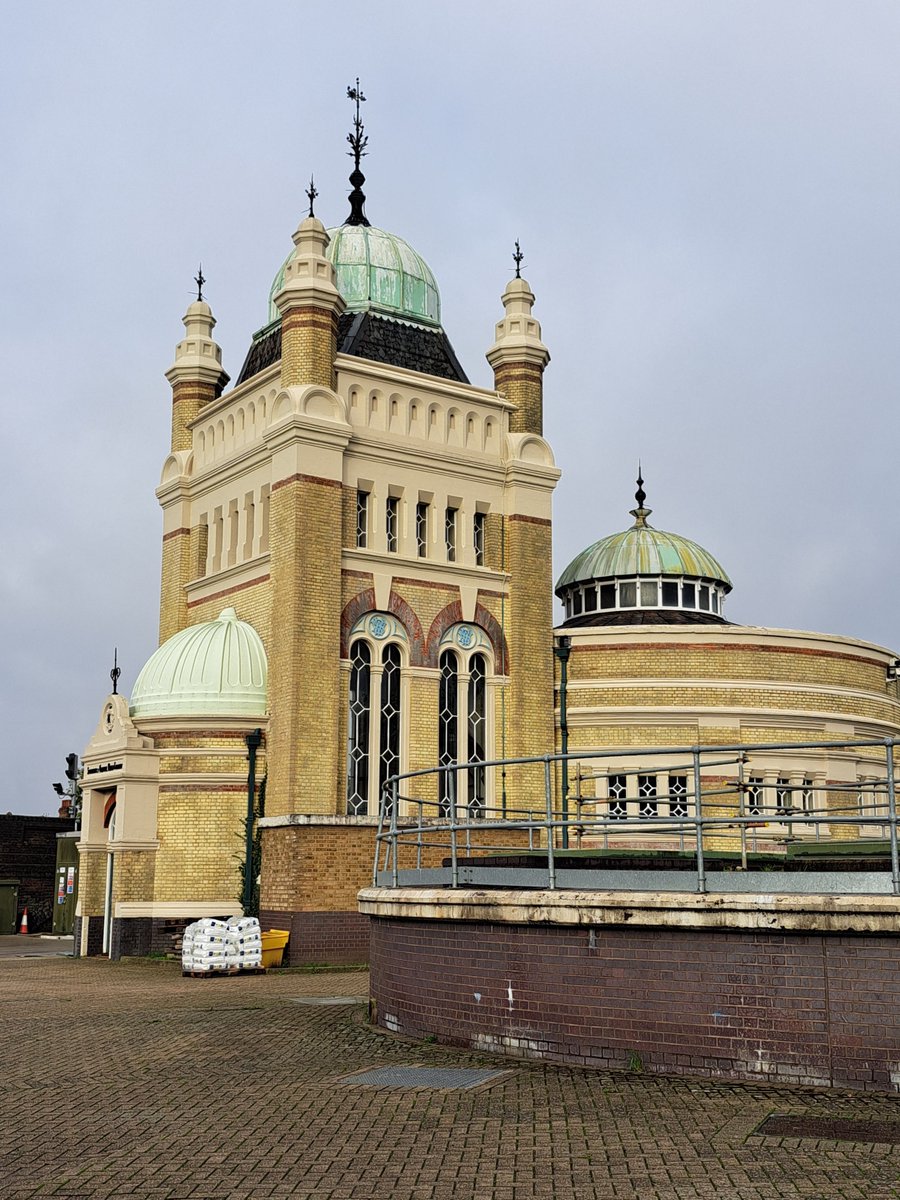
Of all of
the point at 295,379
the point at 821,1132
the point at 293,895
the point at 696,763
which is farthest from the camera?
the point at 295,379

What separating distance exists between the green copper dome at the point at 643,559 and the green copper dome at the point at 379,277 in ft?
27.1

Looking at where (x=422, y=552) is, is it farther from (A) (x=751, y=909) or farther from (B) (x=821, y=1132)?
(B) (x=821, y=1132)

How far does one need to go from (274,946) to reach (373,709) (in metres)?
5.25

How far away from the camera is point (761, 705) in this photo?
30375mm

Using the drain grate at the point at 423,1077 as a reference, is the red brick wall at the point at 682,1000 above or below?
above

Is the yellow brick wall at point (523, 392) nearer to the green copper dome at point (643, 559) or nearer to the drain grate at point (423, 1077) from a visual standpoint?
the green copper dome at point (643, 559)

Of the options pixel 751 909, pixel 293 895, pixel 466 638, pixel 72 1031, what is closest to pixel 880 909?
pixel 751 909

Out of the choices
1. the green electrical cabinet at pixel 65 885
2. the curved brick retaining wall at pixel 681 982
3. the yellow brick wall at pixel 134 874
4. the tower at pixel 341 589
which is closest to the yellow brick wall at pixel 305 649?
the tower at pixel 341 589

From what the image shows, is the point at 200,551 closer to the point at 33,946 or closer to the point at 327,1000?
the point at 33,946

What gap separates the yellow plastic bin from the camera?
25.1 meters

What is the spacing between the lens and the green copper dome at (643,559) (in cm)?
3634

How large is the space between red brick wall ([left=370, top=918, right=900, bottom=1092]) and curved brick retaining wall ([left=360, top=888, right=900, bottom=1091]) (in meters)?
0.01

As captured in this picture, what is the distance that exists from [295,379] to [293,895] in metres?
10.5

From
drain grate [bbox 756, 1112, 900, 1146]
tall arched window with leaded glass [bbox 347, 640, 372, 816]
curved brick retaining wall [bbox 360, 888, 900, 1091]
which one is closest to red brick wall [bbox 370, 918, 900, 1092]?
curved brick retaining wall [bbox 360, 888, 900, 1091]
